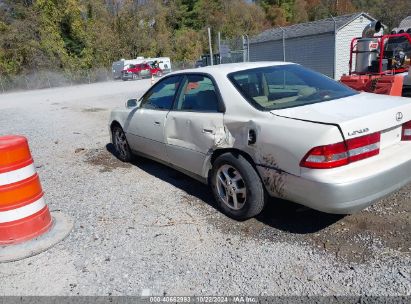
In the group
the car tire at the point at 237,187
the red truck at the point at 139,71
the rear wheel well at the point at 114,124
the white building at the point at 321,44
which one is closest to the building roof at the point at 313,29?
the white building at the point at 321,44

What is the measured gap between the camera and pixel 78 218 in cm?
427

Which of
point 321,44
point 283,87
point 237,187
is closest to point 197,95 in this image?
point 283,87

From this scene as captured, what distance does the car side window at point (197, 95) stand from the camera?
4.05m

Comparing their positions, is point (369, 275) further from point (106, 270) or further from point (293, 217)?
point (106, 270)

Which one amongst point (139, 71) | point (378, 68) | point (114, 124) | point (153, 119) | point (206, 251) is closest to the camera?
point (206, 251)

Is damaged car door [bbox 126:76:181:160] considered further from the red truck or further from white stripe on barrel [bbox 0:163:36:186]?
the red truck

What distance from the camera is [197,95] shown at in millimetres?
4320

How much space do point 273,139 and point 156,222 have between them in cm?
161

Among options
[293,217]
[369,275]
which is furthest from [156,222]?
[369,275]

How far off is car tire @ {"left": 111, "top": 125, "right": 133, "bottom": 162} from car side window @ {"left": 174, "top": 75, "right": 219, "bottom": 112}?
1.75m

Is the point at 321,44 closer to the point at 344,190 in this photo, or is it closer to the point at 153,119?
the point at 153,119

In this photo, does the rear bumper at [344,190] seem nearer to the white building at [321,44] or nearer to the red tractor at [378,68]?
the red tractor at [378,68]

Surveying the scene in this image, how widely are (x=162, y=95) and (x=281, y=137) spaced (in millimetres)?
2292

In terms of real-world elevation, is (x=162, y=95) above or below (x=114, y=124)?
above
